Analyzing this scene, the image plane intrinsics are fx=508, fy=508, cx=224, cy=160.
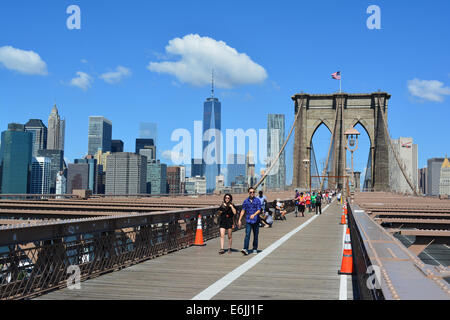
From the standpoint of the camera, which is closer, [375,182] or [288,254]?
[288,254]

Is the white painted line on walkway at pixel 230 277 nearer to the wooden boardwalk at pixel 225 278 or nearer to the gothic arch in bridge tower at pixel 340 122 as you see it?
the wooden boardwalk at pixel 225 278

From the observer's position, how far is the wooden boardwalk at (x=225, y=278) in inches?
301

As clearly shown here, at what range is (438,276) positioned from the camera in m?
4.48

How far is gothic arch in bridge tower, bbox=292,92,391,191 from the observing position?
318 feet

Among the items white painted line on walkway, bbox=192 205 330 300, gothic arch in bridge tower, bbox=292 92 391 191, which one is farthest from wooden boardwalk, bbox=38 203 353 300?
gothic arch in bridge tower, bbox=292 92 391 191

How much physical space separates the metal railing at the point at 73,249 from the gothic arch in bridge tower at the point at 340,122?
3311 inches

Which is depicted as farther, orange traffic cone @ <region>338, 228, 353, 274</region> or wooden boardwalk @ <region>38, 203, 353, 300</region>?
orange traffic cone @ <region>338, 228, 353, 274</region>

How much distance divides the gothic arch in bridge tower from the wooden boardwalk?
275 feet

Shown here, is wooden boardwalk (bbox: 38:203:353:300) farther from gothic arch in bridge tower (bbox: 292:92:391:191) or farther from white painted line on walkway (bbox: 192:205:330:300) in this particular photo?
gothic arch in bridge tower (bbox: 292:92:391:191)
